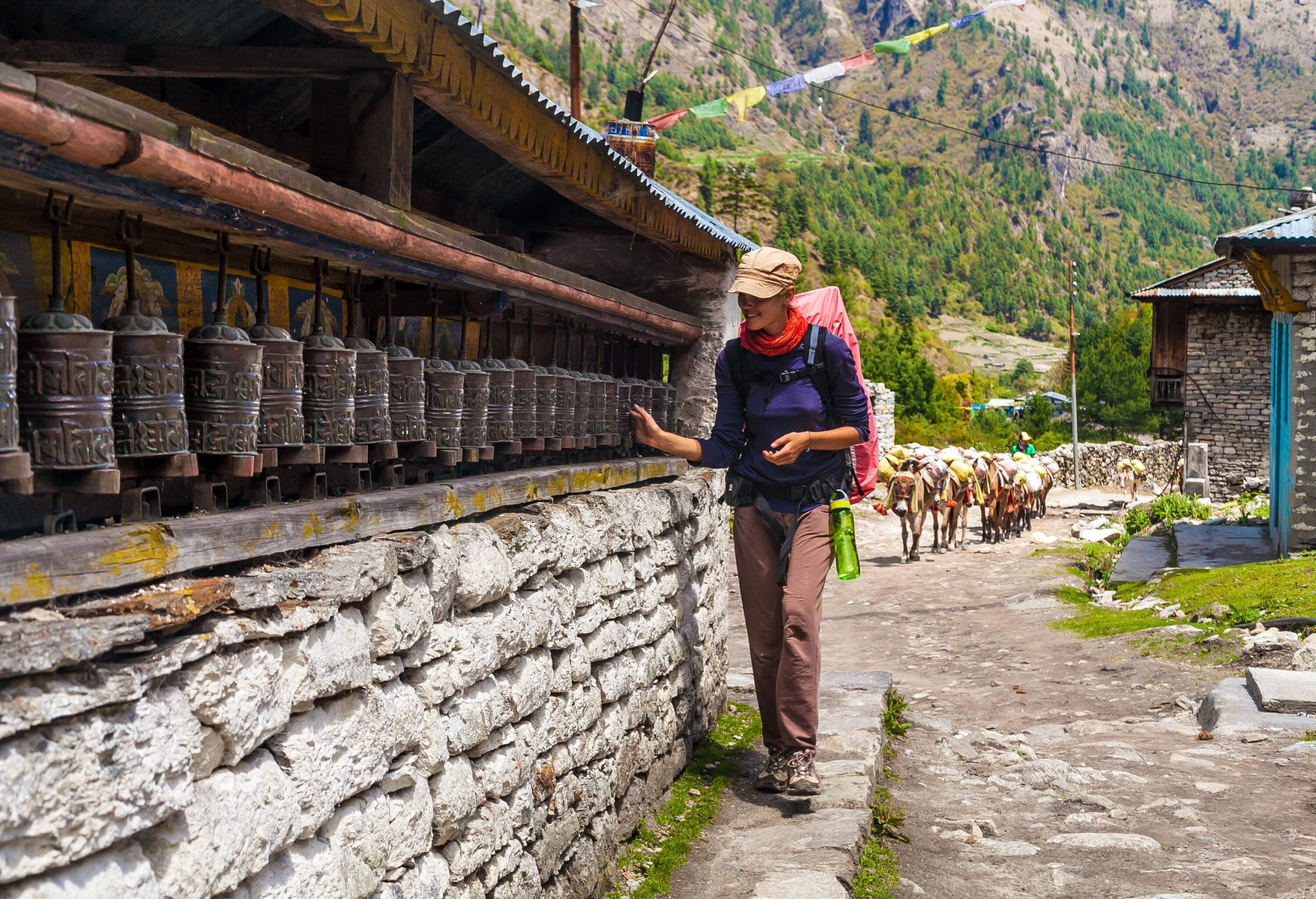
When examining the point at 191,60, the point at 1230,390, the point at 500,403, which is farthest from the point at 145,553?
the point at 1230,390

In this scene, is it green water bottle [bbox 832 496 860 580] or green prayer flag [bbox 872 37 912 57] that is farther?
green prayer flag [bbox 872 37 912 57]

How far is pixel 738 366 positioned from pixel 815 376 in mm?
357

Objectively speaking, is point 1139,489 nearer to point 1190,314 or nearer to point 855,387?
point 1190,314

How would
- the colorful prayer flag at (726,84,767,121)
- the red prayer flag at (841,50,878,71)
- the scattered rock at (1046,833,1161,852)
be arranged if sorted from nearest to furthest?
the scattered rock at (1046,833,1161,852) → the colorful prayer flag at (726,84,767,121) → the red prayer flag at (841,50,878,71)

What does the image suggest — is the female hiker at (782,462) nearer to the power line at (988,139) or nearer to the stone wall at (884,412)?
the power line at (988,139)

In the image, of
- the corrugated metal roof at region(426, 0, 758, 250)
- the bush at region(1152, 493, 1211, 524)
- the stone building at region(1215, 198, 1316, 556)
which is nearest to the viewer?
the corrugated metal roof at region(426, 0, 758, 250)

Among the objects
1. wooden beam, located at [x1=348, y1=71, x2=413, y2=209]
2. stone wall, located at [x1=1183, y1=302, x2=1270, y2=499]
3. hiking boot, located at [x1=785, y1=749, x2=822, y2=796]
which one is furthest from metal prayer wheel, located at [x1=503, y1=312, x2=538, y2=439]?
stone wall, located at [x1=1183, y1=302, x2=1270, y2=499]

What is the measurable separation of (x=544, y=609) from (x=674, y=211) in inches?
93.2

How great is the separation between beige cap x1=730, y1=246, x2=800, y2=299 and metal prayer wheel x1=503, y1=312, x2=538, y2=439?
0.95 meters

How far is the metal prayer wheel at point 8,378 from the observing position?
6.32ft

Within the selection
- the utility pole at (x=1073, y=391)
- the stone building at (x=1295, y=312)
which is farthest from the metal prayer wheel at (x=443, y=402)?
the utility pole at (x=1073, y=391)

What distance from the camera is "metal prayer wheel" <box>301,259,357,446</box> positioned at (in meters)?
3.06

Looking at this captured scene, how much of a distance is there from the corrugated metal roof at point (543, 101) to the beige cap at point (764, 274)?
1.97ft

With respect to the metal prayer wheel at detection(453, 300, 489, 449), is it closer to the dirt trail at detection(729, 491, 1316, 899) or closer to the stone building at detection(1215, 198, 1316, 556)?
the dirt trail at detection(729, 491, 1316, 899)
